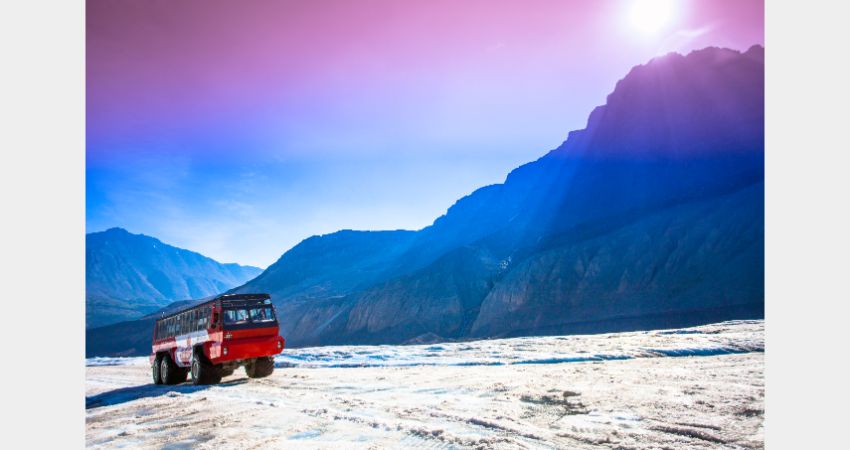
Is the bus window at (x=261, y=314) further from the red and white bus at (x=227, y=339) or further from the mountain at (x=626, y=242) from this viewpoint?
the mountain at (x=626, y=242)

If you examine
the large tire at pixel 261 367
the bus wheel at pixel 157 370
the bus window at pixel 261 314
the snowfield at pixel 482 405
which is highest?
the bus window at pixel 261 314

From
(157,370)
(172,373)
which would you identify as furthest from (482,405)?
(157,370)

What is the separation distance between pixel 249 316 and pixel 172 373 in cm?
429

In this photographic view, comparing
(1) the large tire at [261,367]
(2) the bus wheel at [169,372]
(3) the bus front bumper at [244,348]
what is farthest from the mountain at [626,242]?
(3) the bus front bumper at [244,348]

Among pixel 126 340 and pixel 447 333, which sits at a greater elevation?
pixel 447 333

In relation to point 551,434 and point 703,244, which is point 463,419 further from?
point 703,244

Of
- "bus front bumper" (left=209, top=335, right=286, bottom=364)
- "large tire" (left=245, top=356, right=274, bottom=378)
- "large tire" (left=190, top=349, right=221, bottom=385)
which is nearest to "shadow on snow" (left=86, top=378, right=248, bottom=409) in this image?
"large tire" (left=190, top=349, right=221, bottom=385)

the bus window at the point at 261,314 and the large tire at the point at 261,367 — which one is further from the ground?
the bus window at the point at 261,314

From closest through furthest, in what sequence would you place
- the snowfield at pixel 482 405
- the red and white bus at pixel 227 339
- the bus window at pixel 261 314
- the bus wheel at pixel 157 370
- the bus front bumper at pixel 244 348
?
the snowfield at pixel 482 405
the bus front bumper at pixel 244 348
the red and white bus at pixel 227 339
the bus window at pixel 261 314
the bus wheel at pixel 157 370

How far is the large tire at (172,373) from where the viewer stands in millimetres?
15906

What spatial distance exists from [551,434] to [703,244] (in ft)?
165

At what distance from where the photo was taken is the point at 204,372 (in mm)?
13930

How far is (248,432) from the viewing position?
755 cm
